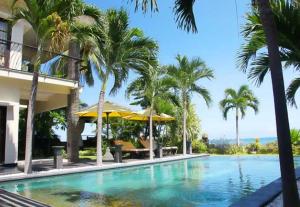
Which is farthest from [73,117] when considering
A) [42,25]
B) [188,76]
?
[188,76]

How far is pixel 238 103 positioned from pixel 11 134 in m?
20.5

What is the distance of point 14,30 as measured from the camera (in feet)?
50.6

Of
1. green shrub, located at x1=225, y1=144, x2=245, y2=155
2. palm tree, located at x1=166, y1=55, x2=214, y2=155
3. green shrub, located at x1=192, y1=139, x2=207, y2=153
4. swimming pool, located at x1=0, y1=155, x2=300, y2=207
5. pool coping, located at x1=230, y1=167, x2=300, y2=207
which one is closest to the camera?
pool coping, located at x1=230, y1=167, x2=300, y2=207

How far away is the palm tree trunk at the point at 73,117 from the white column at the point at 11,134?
94.0 inches

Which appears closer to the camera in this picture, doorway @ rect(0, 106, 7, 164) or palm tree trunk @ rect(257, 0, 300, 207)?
palm tree trunk @ rect(257, 0, 300, 207)

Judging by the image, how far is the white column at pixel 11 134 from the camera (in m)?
14.4

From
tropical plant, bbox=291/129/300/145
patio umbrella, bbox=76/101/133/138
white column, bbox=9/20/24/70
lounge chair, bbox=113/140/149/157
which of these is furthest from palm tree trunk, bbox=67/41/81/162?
tropical plant, bbox=291/129/300/145

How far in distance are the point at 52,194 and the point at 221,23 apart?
19.2 ft

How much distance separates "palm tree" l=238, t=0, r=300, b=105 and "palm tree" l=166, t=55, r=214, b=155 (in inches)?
573

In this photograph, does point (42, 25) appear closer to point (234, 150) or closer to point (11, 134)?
point (11, 134)

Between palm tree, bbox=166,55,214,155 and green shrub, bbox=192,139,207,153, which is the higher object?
palm tree, bbox=166,55,214,155

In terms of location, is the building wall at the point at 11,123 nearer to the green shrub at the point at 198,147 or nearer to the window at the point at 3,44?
the window at the point at 3,44

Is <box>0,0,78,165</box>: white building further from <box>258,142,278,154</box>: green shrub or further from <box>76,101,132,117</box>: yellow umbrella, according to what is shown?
<box>258,142,278,154</box>: green shrub

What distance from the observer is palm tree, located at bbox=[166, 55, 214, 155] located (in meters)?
22.8
